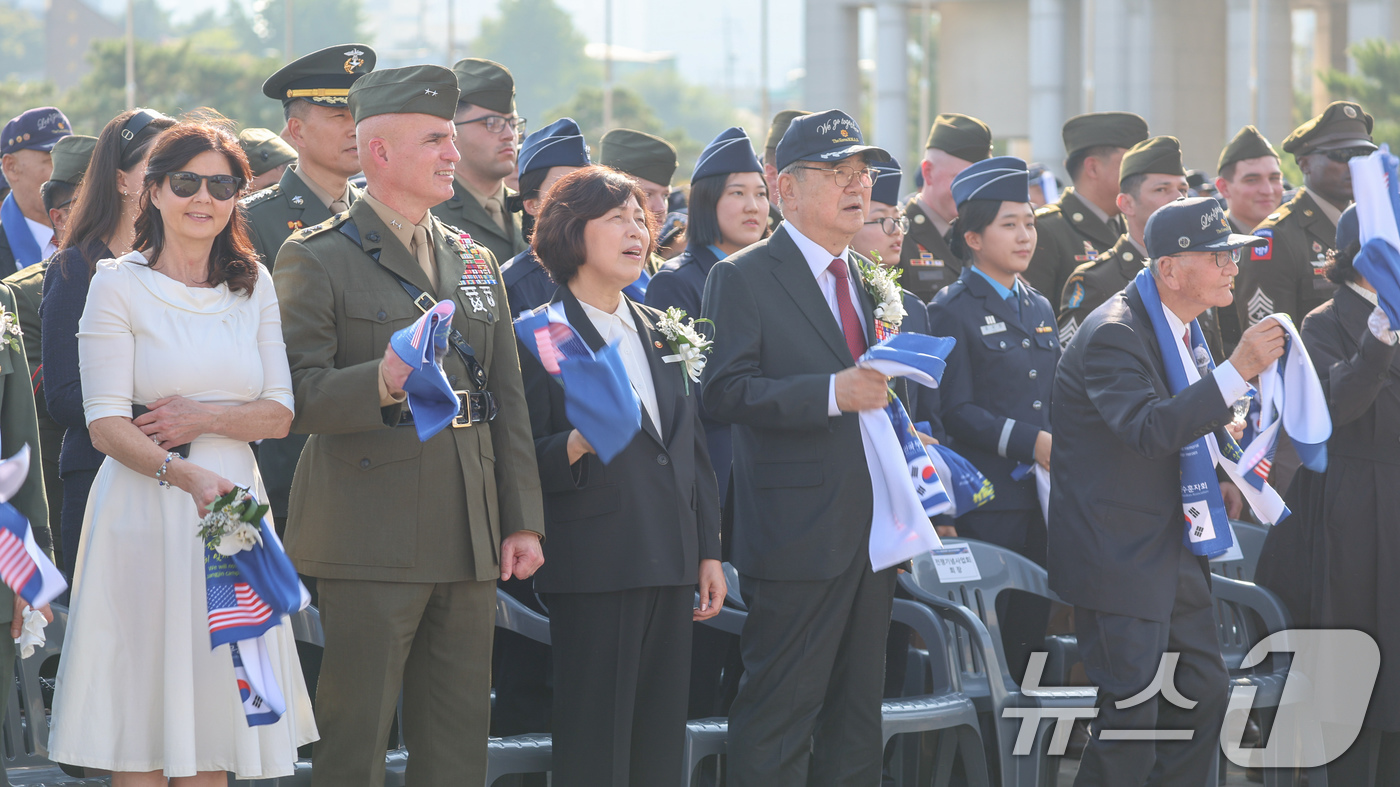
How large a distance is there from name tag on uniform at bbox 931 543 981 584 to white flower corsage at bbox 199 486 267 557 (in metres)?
2.37

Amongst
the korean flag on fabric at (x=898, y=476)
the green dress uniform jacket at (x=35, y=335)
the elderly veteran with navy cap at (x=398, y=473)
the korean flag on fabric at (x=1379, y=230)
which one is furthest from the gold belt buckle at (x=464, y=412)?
the korean flag on fabric at (x=1379, y=230)

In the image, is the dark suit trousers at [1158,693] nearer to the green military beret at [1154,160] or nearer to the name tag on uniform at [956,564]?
the name tag on uniform at [956,564]

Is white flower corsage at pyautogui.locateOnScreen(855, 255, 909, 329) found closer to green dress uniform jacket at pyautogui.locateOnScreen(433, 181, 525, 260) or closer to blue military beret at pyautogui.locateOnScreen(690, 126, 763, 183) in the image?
blue military beret at pyautogui.locateOnScreen(690, 126, 763, 183)

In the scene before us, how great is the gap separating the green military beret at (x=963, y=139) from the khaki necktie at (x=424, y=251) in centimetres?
383

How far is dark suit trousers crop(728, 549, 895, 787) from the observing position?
3879 mm

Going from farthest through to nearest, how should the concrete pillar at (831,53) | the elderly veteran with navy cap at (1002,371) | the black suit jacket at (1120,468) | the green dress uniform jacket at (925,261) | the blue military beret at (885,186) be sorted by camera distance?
the concrete pillar at (831,53), the green dress uniform jacket at (925,261), the blue military beret at (885,186), the elderly veteran with navy cap at (1002,371), the black suit jacket at (1120,468)

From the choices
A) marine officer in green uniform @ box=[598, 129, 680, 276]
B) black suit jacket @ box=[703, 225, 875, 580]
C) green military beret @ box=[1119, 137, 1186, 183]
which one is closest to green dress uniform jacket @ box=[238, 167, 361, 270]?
black suit jacket @ box=[703, 225, 875, 580]

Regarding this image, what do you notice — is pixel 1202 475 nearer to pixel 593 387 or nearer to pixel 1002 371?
pixel 1002 371

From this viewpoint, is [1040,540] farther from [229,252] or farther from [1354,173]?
[229,252]

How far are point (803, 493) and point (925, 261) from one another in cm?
279

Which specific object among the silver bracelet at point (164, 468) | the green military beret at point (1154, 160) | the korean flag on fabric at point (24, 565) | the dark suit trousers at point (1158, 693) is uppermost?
the green military beret at point (1154, 160)

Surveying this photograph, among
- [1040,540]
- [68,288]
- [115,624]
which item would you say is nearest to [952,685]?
[1040,540]

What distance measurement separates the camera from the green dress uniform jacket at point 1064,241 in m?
6.54

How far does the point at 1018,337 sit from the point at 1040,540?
0.75 meters
